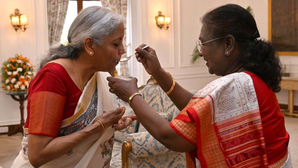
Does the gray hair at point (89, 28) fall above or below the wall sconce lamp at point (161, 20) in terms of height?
below

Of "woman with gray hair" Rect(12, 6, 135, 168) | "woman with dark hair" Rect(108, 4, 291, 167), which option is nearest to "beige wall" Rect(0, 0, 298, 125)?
"woman with gray hair" Rect(12, 6, 135, 168)

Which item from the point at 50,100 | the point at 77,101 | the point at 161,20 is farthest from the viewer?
the point at 161,20

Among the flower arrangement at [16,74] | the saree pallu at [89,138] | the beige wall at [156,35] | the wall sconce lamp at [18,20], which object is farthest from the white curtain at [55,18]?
the saree pallu at [89,138]

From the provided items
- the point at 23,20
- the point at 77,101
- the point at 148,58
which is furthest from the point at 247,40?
the point at 23,20

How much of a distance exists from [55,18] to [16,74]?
7.82ft

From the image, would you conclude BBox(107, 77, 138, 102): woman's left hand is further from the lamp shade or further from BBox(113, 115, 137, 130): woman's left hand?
the lamp shade

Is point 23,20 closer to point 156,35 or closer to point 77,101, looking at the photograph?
point 156,35

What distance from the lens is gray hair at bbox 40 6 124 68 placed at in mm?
2059

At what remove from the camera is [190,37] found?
9.70 meters

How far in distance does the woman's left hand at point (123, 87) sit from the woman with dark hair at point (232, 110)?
5 centimetres

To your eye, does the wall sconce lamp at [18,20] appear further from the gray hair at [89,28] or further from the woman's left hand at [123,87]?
the woman's left hand at [123,87]

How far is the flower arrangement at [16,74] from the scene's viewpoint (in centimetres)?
672

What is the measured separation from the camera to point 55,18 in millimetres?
8742

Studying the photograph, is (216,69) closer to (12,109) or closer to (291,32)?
(12,109)
